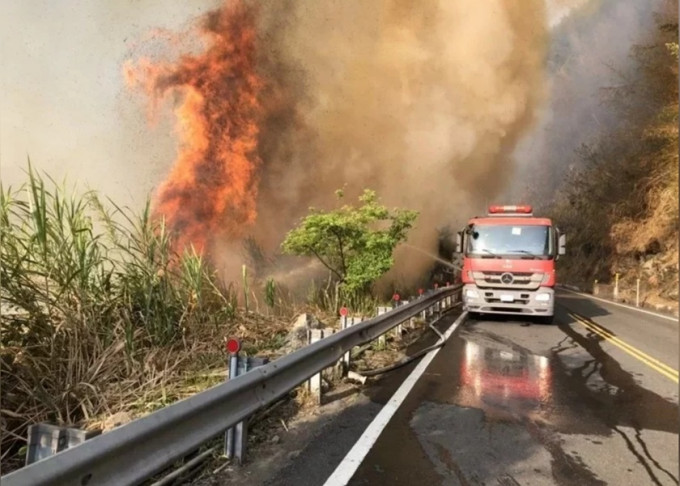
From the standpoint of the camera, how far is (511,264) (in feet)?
39.5

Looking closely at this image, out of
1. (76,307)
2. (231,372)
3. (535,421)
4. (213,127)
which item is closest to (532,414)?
(535,421)

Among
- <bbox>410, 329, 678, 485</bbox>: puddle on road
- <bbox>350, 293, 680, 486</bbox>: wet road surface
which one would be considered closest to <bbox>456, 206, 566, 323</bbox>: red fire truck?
<bbox>350, 293, 680, 486</bbox>: wet road surface

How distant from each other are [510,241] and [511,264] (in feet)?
2.19

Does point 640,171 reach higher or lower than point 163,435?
higher

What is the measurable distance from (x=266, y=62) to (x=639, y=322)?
1362cm

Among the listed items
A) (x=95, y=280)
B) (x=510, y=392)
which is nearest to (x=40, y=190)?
(x=95, y=280)

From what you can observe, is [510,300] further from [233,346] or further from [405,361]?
[233,346]

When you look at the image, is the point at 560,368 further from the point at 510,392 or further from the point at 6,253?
the point at 6,253

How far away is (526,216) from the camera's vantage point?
43.4 feet

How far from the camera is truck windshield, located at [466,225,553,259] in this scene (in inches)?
478

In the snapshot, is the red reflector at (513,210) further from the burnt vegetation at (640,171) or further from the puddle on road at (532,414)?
the puddle on road at (532,414)

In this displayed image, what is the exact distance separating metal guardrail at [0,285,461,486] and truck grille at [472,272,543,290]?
27.5 feet

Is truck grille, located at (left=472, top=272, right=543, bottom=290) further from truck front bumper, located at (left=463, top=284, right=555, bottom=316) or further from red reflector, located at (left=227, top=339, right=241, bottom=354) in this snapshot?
red reflector, located at (left=227, top=339, right=241, bottom=354)

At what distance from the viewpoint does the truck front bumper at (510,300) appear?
11.7 metres
